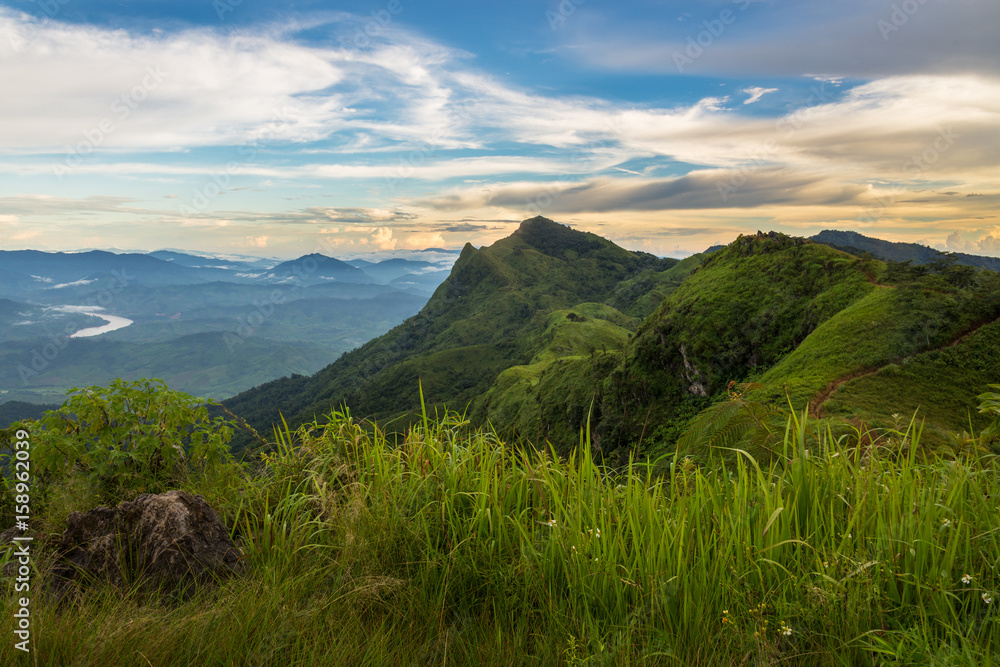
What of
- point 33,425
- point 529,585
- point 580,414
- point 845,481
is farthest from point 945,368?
point 580,414

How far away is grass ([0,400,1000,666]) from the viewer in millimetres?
2766

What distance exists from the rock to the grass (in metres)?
0.20

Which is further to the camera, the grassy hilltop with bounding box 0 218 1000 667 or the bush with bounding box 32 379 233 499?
the bush with bounding box 32 379 233 499

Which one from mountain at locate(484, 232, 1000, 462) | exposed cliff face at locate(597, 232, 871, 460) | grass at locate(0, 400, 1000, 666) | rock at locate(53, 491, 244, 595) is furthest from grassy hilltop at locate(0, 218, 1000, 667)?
exposed cliff face at locate(597, 232, 871, 460)

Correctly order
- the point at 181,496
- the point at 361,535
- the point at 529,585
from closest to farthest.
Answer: the point at 529,585
the point at 361,535
the point at 181,496

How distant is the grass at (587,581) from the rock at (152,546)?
20 centimetres

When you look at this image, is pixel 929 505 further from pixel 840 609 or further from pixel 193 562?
pixel 193 562

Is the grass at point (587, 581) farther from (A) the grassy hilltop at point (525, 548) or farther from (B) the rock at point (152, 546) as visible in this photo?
(B) the rock at point (152, 546)

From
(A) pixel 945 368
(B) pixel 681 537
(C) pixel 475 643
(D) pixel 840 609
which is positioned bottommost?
(A) pixel 945 368

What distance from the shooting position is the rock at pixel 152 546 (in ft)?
12.3

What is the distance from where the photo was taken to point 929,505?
10.2ft

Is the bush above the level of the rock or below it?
above

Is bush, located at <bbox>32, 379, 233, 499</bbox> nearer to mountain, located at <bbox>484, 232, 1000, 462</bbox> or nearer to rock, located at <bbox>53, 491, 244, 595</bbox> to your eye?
rock, located at <bbox>53, 491, 244, 595</bbox>

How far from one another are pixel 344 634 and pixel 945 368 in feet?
149
